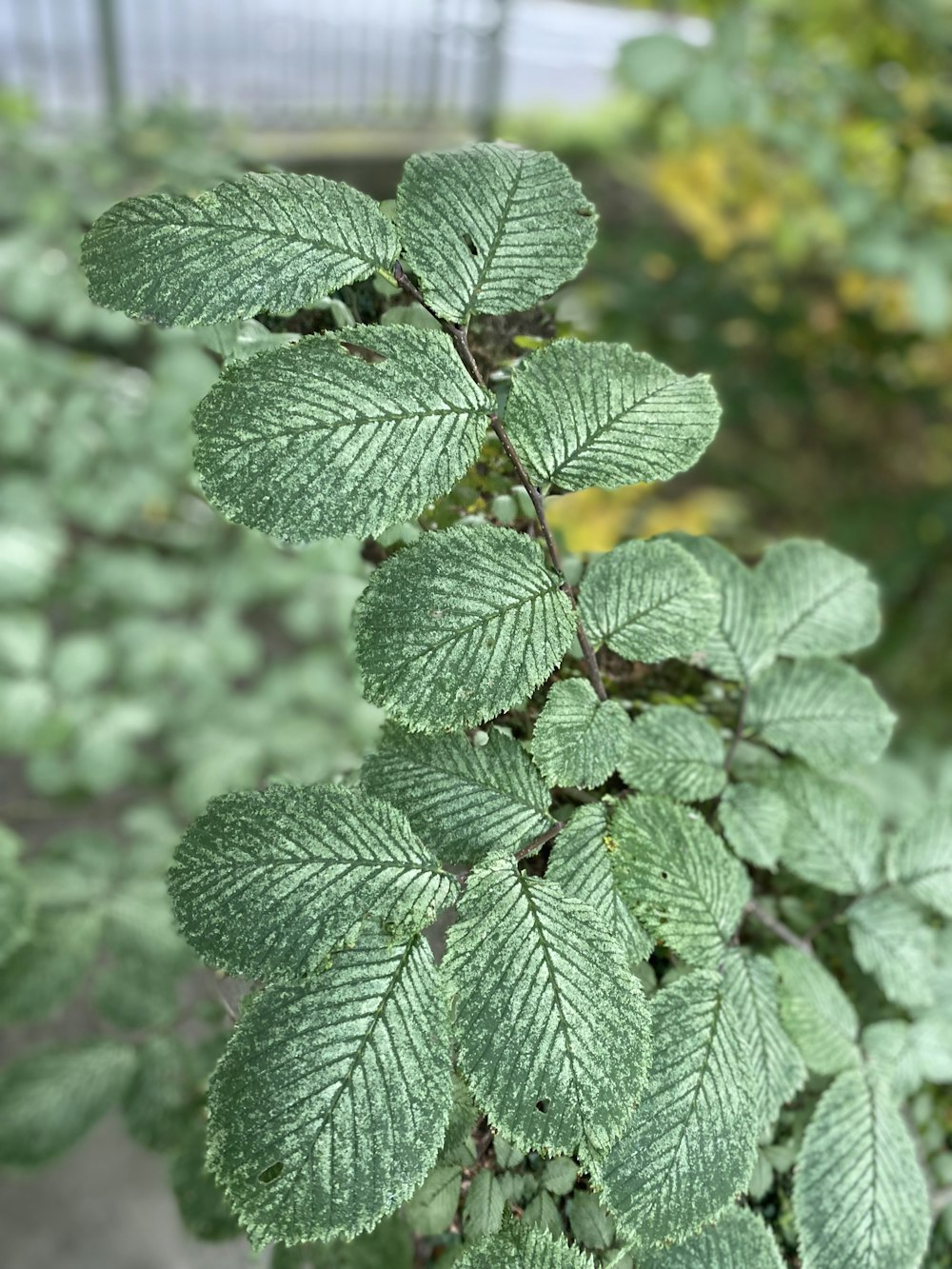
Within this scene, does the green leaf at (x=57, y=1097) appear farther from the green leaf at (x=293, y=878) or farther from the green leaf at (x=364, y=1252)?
the green leaf at (x=293, y=878)

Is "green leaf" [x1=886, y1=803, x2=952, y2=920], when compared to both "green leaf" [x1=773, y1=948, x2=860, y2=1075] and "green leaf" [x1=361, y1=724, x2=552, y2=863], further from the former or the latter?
"green leaf" [x1=361, y1=724, x2=552, y2=863]

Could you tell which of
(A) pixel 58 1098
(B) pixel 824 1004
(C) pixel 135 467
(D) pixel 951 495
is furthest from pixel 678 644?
(D) pixel 951 495

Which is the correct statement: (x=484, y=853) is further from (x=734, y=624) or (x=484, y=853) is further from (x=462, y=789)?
(x=734, y=624)

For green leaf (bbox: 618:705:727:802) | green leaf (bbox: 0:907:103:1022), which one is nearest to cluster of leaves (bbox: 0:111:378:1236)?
green leaf (bbox: 0:907:103:1022)

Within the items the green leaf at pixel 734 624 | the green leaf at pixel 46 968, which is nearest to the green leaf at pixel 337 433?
the green leaf at pixel 734 624

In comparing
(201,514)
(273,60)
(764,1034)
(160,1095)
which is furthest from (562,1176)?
(273,60)

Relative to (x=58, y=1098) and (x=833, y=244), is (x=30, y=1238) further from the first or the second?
(x=833, y=244)
